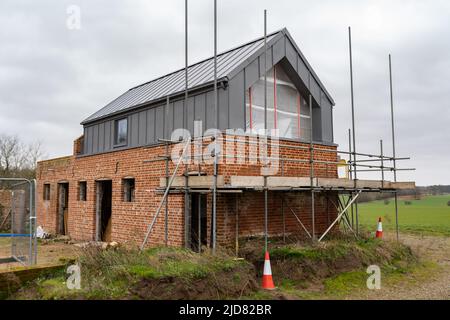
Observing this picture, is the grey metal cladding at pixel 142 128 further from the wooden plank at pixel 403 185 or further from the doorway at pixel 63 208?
the wooden plank at pixel 403 185

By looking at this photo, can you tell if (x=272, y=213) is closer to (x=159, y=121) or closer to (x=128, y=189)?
(x=159, y=121)

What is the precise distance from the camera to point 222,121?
1034 cm

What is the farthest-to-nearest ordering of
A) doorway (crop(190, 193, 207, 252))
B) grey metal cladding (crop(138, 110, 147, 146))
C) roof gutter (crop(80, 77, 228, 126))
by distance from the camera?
grey metal cladding (crop(138, 110, 147, 146)) < doorway (crop(190, 193, 207, 252)) < roof gutter (crop(80, 77, 228, 126))

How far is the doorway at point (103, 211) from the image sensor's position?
14547mm

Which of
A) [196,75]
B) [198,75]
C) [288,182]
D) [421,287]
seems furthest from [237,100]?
[421,287]

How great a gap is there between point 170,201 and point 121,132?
4734mm

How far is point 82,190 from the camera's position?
624 inches

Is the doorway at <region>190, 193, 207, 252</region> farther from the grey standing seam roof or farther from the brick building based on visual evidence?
the grey standing seam roof

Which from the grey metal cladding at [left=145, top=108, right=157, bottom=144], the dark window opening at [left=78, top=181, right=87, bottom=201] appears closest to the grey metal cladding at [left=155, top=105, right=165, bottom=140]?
the grey metal cladding at [left=145, top=108, right=157, bottom=144]

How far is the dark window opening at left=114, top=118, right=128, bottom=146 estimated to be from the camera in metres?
14.2

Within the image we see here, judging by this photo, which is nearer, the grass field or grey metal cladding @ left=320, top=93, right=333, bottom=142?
grey metal cladding @ left=320, top=93, right=333, bottom=142

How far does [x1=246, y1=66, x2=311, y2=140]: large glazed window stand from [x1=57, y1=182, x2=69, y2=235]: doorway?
10372mm
